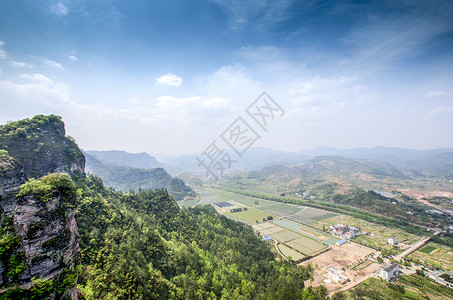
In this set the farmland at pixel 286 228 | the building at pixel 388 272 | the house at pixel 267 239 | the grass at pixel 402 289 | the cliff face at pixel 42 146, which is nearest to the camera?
the cliff face at pixel 42 146

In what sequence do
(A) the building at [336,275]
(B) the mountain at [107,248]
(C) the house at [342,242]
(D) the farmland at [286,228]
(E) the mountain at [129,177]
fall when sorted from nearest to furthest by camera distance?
(B) the mountain at [107,248]
(A) the building at [336,275]
(D) the farmland at [286,228]
(C) the house at [342,242]
(E) the mountain at [129,177]

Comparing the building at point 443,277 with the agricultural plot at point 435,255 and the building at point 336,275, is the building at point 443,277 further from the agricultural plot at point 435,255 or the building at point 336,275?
the building at point 336,275

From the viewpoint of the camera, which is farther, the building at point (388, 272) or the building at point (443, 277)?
the building at point (388, 272)

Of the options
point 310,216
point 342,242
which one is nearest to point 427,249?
point 342,242

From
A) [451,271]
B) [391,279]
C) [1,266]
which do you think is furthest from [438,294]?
[1,266]

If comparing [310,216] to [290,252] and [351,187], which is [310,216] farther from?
[351,187]

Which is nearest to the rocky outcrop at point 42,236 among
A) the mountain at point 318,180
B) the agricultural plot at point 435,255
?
the agricultural plot at point 435,255

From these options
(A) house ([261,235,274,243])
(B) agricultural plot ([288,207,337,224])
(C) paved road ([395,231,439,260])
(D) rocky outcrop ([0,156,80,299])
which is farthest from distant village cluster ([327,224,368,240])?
(D) rocky outcrop ([0,156,80,299])
